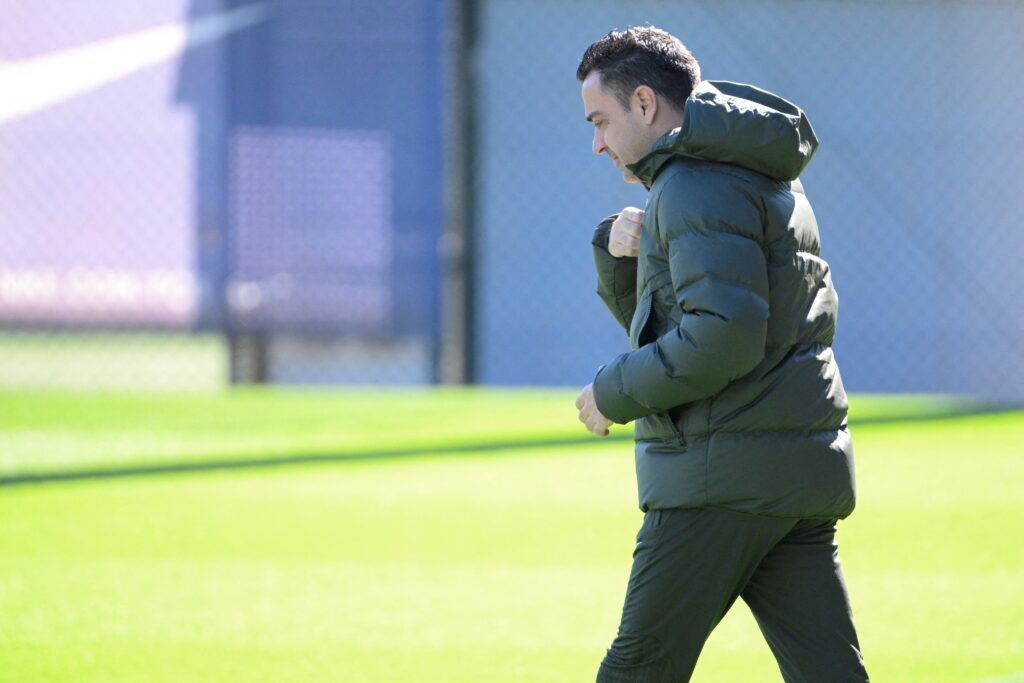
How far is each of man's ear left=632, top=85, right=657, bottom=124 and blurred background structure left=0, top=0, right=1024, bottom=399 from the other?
683 centimetres

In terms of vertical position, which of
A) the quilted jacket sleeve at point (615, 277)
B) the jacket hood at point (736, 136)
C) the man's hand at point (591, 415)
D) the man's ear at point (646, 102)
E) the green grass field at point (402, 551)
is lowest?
the green grass field at point (402, 551)

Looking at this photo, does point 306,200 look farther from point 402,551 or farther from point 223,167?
point 402,551

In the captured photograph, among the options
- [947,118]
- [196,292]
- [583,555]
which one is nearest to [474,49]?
[196,292]

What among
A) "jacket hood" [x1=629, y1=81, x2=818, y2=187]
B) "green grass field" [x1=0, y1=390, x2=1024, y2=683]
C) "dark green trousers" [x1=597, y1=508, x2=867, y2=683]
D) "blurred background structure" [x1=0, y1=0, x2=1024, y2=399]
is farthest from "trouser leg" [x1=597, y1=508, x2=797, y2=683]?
"blurred background structure" [x1=0, y1=0, x2=1024, y2=399]

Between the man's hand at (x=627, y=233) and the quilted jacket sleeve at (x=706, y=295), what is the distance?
146 mm

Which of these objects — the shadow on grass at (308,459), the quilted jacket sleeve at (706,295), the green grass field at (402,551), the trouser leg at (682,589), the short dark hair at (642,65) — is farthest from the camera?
the shadow on grass at (308,459)

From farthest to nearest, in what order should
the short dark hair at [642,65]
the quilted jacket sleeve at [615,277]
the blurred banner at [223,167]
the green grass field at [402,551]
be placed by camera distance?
the blurred banner at [223,167] → the green grass field at [402,551] → the quilted jacket sleeve at [615,277] → the short dark hair at [642,65]

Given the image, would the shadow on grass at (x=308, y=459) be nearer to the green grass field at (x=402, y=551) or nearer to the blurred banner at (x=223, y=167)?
the green grass field at (x=402, y=551)

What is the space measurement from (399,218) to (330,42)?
46.9 inches

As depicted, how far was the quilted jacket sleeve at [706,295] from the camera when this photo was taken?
7.14 ft

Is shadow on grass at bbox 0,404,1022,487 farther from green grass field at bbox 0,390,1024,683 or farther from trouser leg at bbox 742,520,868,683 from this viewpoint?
Answer: trouser leg at bbox 742,520,868,683

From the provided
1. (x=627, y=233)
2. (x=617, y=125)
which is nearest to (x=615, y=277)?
(x=627, y=233)

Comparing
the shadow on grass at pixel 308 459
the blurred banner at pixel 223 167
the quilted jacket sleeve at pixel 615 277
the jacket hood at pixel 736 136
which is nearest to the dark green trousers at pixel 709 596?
the quilted jacket sleeve at pixel 615 277

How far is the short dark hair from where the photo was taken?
7.91 ft
